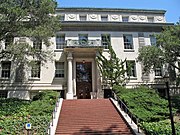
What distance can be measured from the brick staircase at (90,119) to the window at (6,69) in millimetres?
8777

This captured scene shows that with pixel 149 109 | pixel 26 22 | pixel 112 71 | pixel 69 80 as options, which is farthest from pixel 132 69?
pixel 26 22

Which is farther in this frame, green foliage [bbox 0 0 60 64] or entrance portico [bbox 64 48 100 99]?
entrance portico [bbox 64 48 100 99]

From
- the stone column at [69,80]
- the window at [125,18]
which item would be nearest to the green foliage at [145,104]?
the stone column at [69,80]

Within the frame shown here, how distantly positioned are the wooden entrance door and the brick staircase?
593 centimetres

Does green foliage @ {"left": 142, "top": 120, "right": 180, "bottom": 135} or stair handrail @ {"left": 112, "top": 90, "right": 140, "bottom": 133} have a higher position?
stair handrail @ {"left": 112, "top": 90, "right": 140, "bottom": 133}

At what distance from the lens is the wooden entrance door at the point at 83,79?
2452cm

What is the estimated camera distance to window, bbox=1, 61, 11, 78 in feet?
77.7

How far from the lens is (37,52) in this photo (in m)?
19.9

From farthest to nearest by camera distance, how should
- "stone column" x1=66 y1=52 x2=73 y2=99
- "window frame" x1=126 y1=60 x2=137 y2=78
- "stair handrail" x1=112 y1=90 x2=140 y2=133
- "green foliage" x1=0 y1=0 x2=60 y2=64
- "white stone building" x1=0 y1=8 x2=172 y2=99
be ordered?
"window frame" x1=126 y1=60 x2=137 y2=78, "white stone building" x1=0 y1=8 x2=172 y2=99, "stone column" x1=66 y1=52 x2=73 y2=99, "green foliage" x1=0 y1=0 x2=60 y2=64, "stair handrail" x1=112 y1=90 x2=140 y2=133

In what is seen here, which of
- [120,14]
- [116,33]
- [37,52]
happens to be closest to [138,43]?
[116,33]

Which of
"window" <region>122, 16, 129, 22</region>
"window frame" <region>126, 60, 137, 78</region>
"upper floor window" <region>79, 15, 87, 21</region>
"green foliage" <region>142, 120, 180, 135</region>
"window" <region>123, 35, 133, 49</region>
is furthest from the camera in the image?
"window" <region>122, 16, 129, 22</region>

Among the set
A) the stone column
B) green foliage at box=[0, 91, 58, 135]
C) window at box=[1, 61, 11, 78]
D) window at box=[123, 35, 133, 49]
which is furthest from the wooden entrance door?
window at box=[1, 61, 11, 78]

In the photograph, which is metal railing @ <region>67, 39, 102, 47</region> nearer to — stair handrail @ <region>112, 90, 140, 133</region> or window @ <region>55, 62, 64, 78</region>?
window @ <region>55, 62, 64, 78</region>

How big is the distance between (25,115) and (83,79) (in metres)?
10.5
